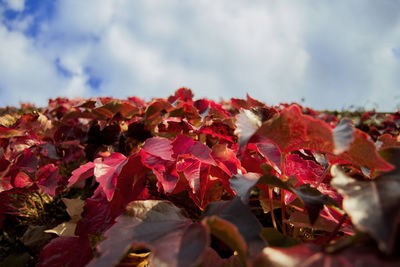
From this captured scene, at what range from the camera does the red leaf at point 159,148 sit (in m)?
0.61

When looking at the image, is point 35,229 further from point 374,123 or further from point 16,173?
point 374,123

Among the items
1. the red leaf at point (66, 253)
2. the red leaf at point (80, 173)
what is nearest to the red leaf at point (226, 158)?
the red leaf at point (80, 173)

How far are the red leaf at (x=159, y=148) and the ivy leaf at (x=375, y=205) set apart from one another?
0.36 metres

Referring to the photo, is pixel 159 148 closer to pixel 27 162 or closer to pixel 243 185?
pixel 243 185

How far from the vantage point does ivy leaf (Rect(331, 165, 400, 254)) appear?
276 mm

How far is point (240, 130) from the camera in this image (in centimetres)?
40

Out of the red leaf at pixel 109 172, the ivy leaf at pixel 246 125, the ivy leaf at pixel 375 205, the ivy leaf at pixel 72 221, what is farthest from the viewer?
the ivy leaf at pixel 72 221

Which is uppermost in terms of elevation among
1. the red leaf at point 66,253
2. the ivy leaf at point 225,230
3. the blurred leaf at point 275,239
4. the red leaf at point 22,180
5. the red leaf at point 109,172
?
the red leaf at point 22,180

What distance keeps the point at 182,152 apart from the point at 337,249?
458 mm

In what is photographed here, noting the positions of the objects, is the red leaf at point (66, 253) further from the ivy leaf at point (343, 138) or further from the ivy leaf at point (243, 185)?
the ivy leaf at point (343, 138)

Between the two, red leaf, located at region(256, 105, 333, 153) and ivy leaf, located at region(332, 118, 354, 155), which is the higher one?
red leaf, located at region(256, 105, 333, 153)

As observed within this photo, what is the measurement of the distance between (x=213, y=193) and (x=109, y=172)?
297mm

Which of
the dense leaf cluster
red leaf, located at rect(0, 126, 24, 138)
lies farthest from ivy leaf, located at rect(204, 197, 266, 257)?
red leaf, located at rect(0, 126, 24, 138)

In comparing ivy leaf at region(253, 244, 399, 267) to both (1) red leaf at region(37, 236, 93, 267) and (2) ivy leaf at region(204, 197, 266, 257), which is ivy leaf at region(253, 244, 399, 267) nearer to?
(2) ivy leaf at region(204, 197, 266, 257)
